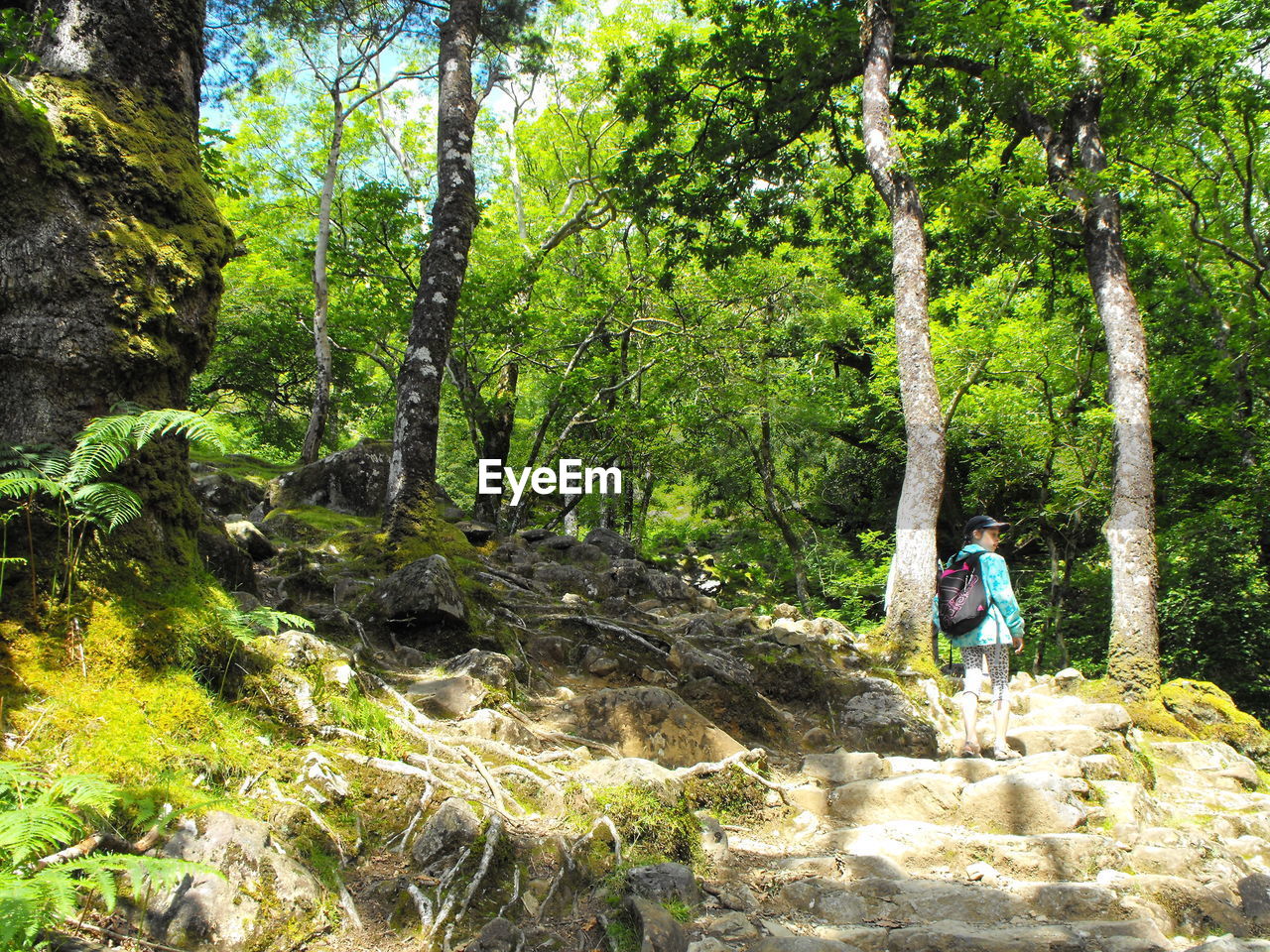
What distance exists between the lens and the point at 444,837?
2.71 meters

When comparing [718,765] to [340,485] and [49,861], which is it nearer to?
[49,861]

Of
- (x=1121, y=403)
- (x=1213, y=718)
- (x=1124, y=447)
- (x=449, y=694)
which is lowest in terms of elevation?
(x=1213, y=718)

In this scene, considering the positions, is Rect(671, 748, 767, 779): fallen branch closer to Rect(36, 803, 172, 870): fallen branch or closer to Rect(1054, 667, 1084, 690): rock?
Rect(36, 803, 172, 870): fallen branch

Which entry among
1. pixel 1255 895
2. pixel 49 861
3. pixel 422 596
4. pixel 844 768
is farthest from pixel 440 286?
pixel 1255 895

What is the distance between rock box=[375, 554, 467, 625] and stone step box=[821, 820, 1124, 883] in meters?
3.08

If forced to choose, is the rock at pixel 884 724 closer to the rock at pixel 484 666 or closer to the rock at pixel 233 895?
the rock at pixel 484 666

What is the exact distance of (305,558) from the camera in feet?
22.5

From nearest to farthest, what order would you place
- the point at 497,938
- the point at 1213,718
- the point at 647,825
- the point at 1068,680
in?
the point at 497,938
the point at 647,825
the point at 1213,718
the point at 1068,680

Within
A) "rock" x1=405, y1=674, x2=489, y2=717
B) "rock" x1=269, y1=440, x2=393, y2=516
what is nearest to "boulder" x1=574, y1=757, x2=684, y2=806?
"rock" x1=405, y1=674, x2=489, y2=717

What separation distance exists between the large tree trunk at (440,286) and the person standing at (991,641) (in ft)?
16.6

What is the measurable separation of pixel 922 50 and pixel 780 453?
12309 mm

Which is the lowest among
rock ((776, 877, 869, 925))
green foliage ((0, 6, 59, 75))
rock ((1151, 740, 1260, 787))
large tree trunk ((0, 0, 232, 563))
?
rock ((1151, 740, 1260, 787))

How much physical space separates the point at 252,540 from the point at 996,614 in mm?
6597

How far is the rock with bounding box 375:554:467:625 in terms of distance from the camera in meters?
5.37
